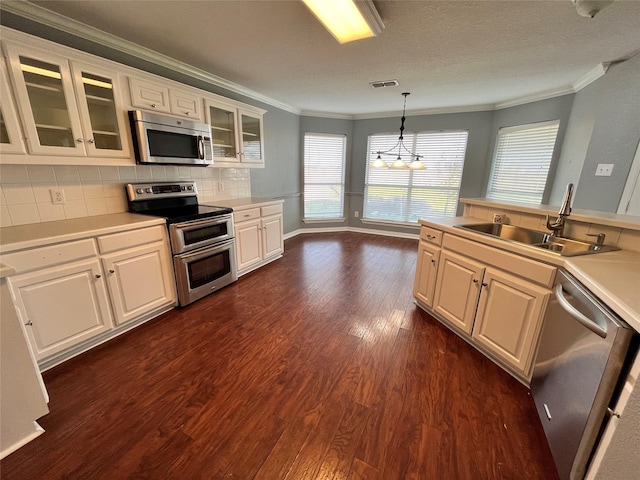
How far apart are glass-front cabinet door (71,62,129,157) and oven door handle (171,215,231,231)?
29.2 inches

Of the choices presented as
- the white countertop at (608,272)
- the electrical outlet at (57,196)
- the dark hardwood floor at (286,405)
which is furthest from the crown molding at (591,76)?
the electrical outlet at (57,196)

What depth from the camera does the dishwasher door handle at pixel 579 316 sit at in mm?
991

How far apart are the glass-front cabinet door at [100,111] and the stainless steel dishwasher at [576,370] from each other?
324 centimetres

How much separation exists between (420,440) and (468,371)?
0.71m

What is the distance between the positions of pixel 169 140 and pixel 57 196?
993 millimetres

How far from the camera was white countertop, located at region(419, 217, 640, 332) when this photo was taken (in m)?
0.92

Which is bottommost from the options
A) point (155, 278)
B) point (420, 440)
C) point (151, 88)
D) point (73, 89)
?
point (420, 440)

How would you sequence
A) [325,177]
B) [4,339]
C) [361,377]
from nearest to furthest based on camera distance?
[4,339]
[361,377]
[325,177]

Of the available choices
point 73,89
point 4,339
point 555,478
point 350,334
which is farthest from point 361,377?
point 73,89

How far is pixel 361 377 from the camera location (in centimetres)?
174

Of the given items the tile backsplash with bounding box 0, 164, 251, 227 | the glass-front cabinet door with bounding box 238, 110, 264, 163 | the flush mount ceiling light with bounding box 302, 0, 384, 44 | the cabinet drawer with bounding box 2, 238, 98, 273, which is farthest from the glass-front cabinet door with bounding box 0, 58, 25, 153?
the glass-front cabinet door with bounding box 238, 110, 264, 163

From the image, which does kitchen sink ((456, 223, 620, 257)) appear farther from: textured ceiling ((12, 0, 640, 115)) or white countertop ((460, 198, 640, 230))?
textured ceiling ((12, 0, 640, 115))

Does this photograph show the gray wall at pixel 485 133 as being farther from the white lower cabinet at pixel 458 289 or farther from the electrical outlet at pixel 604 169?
the white lower cabinet at pixel 458 289

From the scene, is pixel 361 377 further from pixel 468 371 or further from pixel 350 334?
pixel 468 371
